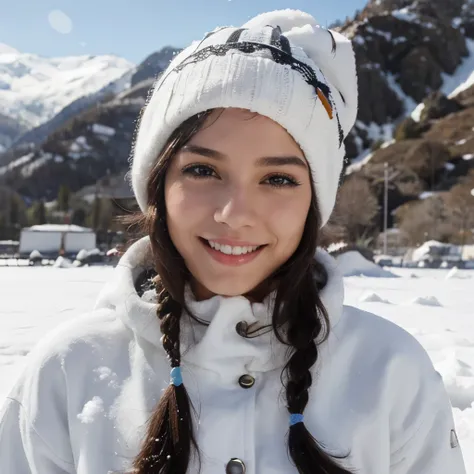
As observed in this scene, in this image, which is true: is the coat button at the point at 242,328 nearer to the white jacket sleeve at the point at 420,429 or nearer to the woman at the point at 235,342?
the woman at the point at 235,342

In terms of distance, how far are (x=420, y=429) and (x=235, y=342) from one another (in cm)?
46

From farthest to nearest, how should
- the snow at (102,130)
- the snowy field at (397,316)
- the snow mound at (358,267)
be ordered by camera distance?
the snow at (102,130), the snow mound at (358,267), the snowy field at (397,316)

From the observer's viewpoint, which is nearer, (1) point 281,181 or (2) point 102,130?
(1) point 281,181

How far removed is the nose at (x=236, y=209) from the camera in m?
0.99

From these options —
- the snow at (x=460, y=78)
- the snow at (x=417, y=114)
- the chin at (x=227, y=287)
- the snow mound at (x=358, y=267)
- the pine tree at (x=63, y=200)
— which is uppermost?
the snow at (x=460, y=78)

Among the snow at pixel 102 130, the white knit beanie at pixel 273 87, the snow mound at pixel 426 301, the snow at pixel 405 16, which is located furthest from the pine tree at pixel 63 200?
the white knit beanie at pixel 273 87

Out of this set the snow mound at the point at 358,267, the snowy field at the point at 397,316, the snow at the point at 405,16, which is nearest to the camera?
the snowy field at the point at 397,316

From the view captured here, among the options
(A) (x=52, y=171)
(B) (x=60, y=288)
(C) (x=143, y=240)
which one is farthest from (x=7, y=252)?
(A) (x=52, y=171)

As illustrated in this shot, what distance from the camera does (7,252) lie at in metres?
20.2

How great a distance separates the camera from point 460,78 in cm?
7512

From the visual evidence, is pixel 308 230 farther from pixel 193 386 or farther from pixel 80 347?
pixel 80 347

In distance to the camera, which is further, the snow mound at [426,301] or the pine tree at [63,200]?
the pine tree at [63,200]

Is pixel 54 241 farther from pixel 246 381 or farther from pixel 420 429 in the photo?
pixel 420 429

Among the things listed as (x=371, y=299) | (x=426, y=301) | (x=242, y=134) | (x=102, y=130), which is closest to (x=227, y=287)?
(x=242, y=134)
